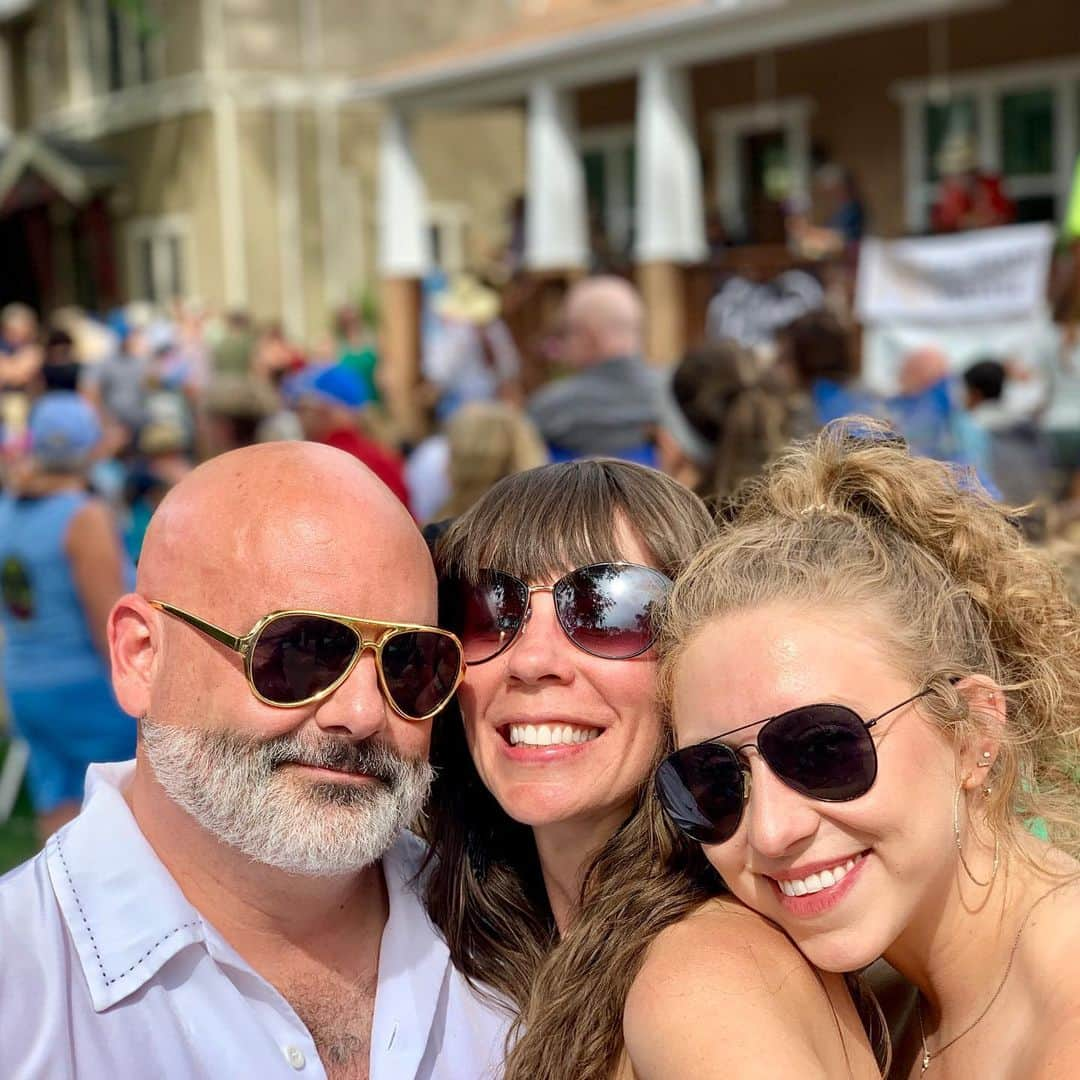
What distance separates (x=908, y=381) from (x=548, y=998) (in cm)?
635

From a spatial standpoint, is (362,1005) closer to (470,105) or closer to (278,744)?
(278,744)

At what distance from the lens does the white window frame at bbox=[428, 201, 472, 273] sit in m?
24.5

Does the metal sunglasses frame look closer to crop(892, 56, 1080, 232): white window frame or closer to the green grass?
the green grass

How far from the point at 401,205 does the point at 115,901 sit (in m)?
15.8

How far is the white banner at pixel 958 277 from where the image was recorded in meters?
11.3

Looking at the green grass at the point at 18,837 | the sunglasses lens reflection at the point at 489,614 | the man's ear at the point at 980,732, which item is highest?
the sunglasses lens reflection at the point at 489,614

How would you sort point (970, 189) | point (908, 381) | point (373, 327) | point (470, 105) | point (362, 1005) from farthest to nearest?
1. point (373, 327)
2. point (470, 105)
3. point (970, 189)
4. point (908, 381)
5. point (362, 1005)

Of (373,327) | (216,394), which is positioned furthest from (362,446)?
(373,327)

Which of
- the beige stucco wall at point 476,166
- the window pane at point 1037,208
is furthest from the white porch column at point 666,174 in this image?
the beige stucco wall at point 476,166

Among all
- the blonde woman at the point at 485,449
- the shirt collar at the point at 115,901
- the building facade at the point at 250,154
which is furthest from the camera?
the building facade at the point at 250,154

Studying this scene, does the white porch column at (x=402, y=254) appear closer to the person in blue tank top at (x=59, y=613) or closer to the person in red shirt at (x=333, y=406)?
the person in red shirt at (x=333, y=406)

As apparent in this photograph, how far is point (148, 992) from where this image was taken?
218 centimetres

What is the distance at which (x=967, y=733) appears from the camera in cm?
209

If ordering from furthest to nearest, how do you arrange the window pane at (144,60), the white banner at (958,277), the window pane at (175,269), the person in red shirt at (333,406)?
the window pane at (175,269), the window pane at (144,60), the white banner at (958,277), the person in red shirt at (333,406)
